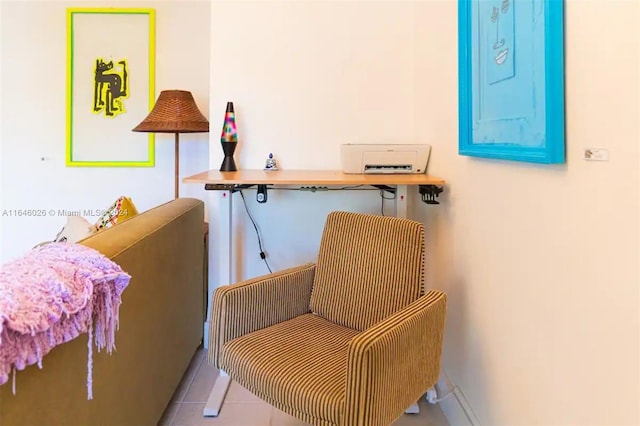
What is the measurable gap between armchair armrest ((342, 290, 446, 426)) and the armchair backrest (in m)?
0.19

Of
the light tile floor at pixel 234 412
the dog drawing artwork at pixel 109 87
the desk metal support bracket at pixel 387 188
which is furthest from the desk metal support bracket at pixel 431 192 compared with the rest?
the dog drawing artwork at pixel 109 87

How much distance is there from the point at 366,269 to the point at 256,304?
426 millimetres

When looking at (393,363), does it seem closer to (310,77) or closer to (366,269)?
(366,269)

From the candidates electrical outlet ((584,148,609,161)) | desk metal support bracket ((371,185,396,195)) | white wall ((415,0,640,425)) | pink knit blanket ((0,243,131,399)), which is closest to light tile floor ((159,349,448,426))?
white wall ((415,0,640,425))

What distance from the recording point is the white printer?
186cm

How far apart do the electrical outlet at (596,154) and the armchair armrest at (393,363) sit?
59cm

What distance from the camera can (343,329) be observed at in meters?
1.57

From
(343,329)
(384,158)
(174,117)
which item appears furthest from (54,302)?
(174,117)

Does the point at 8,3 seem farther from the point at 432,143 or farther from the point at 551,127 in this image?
the point at 551,127

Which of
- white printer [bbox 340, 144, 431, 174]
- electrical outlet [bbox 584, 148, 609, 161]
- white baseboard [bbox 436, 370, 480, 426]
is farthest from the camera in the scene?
white printer [bbox 340, 144, 431, 174]

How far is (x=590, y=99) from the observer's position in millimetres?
867

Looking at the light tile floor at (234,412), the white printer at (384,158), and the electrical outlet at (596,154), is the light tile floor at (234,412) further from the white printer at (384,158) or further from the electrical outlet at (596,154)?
the electrical outlet at (596,154)

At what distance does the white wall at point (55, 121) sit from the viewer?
8.91 ft

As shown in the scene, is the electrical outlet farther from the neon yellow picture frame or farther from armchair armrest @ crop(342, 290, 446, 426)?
the neon yellow picture frame
